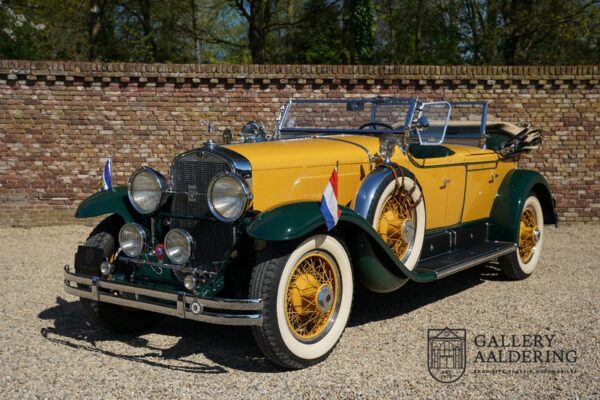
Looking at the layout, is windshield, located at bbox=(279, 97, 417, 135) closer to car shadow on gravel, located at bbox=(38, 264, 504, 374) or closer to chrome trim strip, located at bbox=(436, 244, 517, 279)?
chrome trim strip, located at bbox=(436, 244, 517, 279)

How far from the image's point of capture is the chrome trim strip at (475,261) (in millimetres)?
4667

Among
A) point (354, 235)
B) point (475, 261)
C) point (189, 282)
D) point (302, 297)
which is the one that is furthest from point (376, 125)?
point (189, 282)

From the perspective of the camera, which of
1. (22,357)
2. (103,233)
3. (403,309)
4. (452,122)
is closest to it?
(22,357)

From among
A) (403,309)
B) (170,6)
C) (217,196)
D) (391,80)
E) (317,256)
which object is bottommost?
(403,309)

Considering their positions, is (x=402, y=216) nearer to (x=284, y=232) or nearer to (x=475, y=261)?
(x=475, y=261)

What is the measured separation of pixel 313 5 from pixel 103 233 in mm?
15639

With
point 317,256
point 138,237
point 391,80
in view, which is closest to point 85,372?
point 138,237

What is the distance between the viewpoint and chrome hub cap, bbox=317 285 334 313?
3.79m

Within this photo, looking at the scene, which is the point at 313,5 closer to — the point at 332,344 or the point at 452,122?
the point at 452,122

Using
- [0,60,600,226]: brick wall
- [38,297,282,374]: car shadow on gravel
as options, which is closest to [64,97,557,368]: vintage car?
[38,297,282,374]: car shadow on gravel

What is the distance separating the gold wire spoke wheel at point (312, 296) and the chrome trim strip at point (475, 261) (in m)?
1.00

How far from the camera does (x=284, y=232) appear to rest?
11.4 feet

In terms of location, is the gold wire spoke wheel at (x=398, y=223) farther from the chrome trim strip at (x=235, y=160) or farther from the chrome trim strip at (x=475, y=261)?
the chrome trim strip at (x=235, y=160)

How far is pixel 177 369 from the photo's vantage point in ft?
12.4
